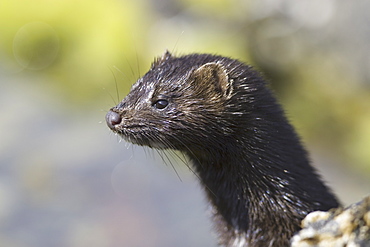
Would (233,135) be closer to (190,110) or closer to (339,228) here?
(190,110)

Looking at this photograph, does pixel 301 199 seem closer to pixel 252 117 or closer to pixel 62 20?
pixel 252 117

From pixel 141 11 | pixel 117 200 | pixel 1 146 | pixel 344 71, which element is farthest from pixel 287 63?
pixel 1 146

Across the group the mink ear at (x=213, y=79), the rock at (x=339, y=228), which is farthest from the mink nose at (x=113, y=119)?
the rock at (x=339, y=228)

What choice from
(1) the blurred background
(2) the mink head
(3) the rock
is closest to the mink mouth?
(2) the mink head

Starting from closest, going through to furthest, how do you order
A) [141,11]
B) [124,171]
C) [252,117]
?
[252,117] < [124,171] < [141,11]

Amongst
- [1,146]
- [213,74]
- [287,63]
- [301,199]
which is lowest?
[301,199]

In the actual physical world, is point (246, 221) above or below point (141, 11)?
below

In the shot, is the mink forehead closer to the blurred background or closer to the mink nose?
the mink nose

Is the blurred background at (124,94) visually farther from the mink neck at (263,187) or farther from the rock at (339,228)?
the rock at (339,228)
